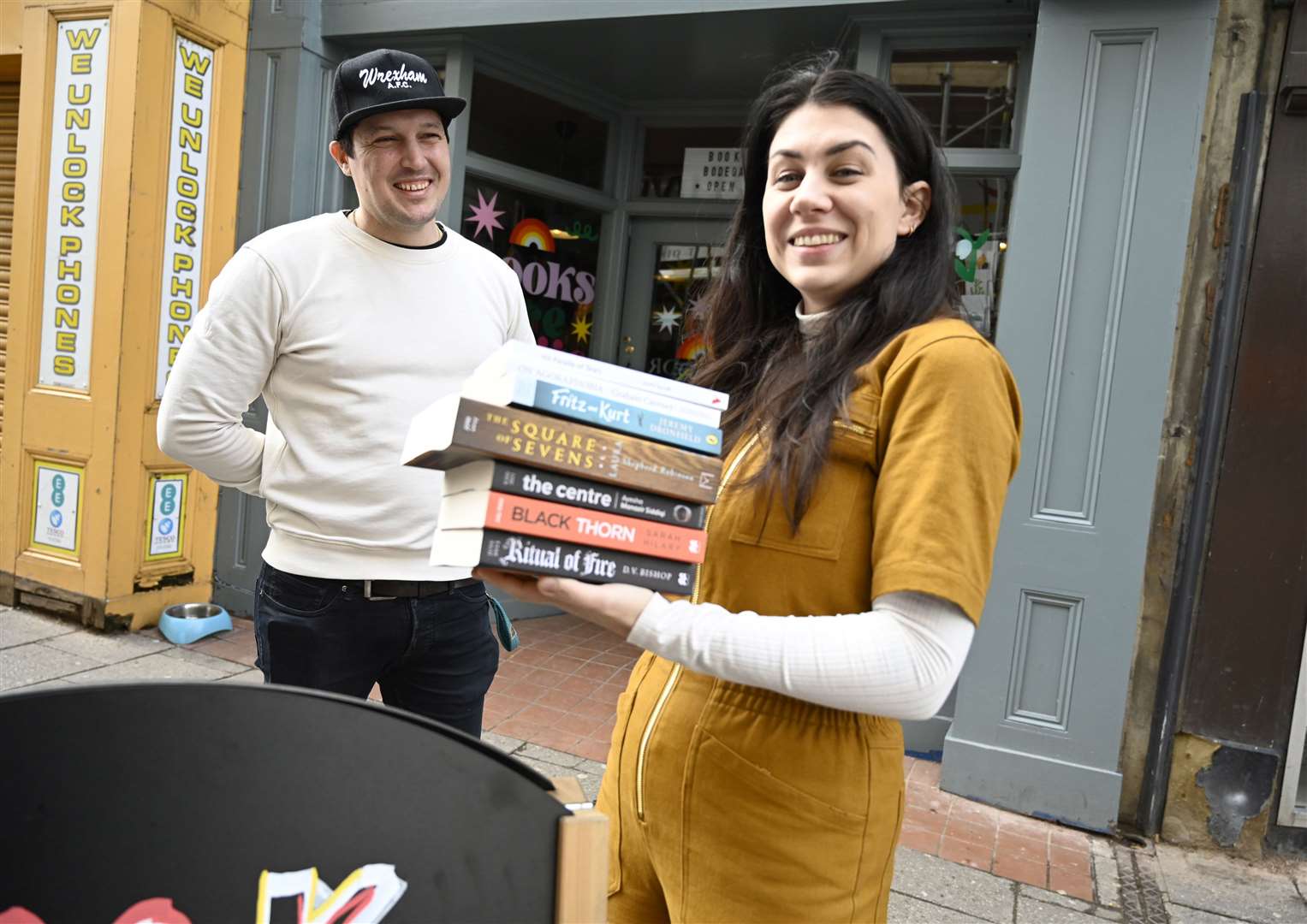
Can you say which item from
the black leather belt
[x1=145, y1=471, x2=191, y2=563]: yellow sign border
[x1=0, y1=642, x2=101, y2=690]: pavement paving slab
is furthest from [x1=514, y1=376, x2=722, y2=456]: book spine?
[x1=145, y1=471, x2=191, y2=563]: yellow sign border

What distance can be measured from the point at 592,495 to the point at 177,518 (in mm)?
4911

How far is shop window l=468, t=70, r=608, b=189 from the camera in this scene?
543 cm

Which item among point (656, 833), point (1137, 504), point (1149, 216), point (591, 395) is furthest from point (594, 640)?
point (591, 395)

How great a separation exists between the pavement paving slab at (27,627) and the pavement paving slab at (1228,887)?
518 centimetres

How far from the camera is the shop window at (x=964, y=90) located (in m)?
4.22

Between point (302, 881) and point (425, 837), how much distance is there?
4.8 inches

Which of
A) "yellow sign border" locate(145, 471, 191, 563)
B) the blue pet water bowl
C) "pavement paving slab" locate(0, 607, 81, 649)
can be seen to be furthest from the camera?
"yellow sign border" locate(145, 471, 191, 563)

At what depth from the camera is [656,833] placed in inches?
54.5

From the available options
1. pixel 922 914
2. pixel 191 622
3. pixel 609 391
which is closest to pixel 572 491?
pixel 609 391

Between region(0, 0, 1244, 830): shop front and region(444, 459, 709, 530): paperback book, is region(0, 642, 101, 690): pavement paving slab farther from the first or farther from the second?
region(444, 459, 709, 530): paperback book

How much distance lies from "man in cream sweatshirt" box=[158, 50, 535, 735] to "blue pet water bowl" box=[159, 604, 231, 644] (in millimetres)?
3155

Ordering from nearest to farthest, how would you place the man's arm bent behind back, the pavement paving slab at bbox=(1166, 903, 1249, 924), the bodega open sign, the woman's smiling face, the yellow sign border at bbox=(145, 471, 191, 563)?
the woman's smiling face
the man's arm bent behind back
the pavement paving slab at bbox=(1166, 903, 1249, 924)
the yellow sign border at bbox=(145, 471, 191, 563)
the bodega open sign

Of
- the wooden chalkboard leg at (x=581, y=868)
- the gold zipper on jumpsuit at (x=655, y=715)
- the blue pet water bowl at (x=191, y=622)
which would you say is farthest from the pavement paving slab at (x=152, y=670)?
the wooden chalkboard leg at (x=581, y=868)

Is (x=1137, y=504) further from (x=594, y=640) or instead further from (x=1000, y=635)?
(x=594, y=640)
